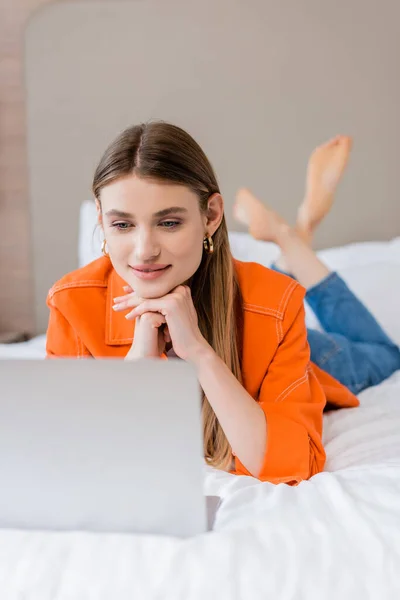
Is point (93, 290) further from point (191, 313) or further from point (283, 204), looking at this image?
point (283, 204)

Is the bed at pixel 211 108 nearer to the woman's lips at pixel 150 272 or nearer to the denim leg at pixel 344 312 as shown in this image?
the denim leg at pixel 344 312

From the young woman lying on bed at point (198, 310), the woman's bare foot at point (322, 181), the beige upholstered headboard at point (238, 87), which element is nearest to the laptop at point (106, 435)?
the young woman lying on bed at point (198, 310)

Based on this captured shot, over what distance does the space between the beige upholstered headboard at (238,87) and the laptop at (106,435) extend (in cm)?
186

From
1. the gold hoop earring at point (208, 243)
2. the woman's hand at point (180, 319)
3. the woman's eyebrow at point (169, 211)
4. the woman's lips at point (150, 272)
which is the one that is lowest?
the woman's hand at point (180, 319)

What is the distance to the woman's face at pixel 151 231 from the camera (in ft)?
3.26

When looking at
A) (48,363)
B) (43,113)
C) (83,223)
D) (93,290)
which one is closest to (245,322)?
(93,290)

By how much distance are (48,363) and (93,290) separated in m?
0.61

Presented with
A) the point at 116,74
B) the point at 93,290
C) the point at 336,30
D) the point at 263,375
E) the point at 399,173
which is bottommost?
the point at 263,375

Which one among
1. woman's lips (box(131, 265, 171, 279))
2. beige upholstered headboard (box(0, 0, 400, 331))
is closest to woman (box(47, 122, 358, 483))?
woman's lips (box(131, 265, 171, 279))

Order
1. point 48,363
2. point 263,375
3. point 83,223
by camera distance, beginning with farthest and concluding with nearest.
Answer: point 83,223, point 263,375, point 48,363

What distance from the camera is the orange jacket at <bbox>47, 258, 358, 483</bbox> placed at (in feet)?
3.68

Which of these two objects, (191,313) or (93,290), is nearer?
(191,313)

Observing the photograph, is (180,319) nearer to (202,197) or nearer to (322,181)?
(202,197)

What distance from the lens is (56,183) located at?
247 cm
